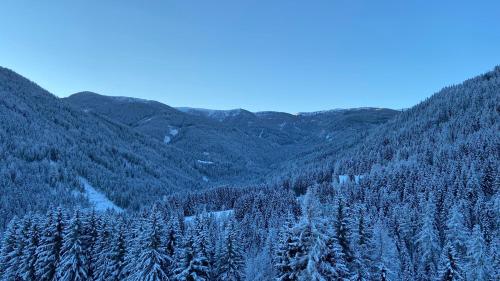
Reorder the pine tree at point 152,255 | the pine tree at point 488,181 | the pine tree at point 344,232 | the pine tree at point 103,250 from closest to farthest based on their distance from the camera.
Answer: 1. the pine tree at point 344,232
2. the pine tree at point 152,255
3. the pine tree at point 103,250
4. the pine tree at point 488,181

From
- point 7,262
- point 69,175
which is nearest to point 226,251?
point 7,262

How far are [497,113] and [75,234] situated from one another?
195 metres

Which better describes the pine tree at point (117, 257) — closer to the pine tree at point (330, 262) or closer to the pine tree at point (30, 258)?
the pine tree at point (30, 258)

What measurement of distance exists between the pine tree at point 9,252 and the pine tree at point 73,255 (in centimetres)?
856

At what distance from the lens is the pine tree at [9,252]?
48.6 m

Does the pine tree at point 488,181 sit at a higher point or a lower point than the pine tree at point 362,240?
higher

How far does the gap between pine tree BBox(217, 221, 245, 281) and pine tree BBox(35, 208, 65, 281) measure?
68.0 feet

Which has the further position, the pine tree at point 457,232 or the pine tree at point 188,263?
the pine tree at point 457,232

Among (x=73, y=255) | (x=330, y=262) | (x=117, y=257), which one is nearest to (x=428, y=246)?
(x=330, y=262)

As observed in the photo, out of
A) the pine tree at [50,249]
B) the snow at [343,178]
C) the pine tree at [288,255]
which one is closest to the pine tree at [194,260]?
the pine tree at [288,255]

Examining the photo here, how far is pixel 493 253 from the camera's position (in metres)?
54.5

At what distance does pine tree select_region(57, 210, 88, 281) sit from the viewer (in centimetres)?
4469

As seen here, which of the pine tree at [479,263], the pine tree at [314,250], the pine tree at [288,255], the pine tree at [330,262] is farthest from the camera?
the pine tree at [479,263]

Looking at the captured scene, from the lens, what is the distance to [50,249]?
4609 centimetres
